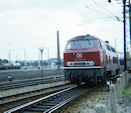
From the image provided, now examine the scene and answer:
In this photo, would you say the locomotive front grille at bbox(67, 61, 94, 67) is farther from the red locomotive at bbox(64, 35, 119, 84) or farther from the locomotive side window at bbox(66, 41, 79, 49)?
the locomotive side window at bbox(66, 41, 79, 49)

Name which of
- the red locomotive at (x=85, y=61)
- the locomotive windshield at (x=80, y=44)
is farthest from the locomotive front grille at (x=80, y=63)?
the locomotive windshield at (x=80, y=44)

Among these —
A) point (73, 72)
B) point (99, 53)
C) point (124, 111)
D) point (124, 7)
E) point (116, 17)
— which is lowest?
point (124, 111)

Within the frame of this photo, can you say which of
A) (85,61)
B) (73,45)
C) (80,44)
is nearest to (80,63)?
(85,61)

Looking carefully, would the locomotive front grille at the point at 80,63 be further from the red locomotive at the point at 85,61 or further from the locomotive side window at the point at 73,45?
the locomotive side window at the point at 73,45

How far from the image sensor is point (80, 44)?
12.9 m

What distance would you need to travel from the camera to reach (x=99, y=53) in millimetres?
12141

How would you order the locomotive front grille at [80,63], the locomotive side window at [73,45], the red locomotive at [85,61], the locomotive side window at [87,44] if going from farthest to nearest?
1. the locomotive side window at [73,45]
2. the locomotive side window at [87,44]
3. the locomotive front grille at [80,63]
4. the red locomotive at [85,61]

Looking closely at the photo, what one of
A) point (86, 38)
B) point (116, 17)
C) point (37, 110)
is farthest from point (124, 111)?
point (116, 17)

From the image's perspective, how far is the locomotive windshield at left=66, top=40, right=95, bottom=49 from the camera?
1270 centimetres

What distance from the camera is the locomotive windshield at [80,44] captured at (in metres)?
12.7

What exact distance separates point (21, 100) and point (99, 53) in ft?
19.0

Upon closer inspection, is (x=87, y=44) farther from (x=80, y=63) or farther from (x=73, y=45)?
(x=80, y=63)

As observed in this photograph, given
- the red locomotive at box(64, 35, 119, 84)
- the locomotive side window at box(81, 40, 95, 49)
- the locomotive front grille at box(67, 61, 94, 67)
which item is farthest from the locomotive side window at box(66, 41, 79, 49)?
the locomotive front grille at box(67, 61, 94, 67)

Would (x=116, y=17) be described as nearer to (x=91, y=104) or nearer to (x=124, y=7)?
(x=124, y=7)
